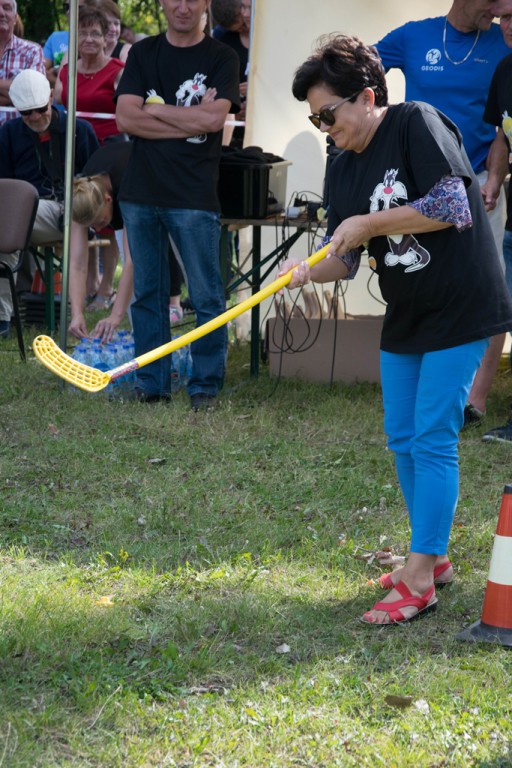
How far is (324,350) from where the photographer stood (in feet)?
21.6

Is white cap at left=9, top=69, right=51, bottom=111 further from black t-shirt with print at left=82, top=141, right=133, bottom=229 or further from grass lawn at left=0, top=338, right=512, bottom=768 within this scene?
grass lawn at left=0, top=338, right=512, bottom=768

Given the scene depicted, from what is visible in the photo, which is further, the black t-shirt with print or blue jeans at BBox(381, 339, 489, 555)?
the black t-shirt with print

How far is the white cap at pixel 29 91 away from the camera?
24.2ft

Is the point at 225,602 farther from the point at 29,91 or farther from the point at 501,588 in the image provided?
the point at 29,91

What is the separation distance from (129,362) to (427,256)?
0.96 meters

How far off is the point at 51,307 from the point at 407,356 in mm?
5028

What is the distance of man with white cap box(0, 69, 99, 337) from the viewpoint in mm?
7418

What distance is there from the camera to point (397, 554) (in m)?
3.86

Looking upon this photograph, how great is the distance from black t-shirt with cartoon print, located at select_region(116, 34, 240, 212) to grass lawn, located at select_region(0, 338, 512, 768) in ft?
3.99

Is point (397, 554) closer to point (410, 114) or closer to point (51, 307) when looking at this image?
point (410, 114)

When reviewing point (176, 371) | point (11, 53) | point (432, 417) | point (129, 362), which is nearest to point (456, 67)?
point (176, 371)

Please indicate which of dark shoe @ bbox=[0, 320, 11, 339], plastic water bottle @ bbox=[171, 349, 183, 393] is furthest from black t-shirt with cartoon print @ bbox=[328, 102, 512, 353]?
dark shoe @ bbox=[0, 320, 11, 339]

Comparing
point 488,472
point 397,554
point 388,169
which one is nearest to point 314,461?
point 488,472

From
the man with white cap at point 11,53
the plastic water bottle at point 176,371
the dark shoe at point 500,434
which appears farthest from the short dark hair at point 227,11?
the dark shoe at point 500,434
